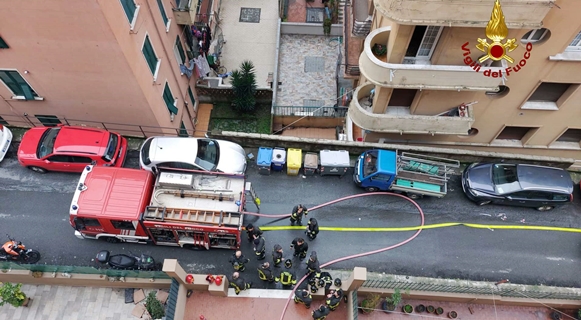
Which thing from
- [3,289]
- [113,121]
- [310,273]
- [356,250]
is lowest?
[3,289]

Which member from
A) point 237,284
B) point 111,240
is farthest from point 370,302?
point 111,240

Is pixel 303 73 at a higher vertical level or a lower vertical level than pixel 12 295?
higher

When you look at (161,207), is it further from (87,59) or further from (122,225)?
(87,59)

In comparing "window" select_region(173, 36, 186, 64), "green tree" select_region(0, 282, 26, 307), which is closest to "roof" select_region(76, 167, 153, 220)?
"green tree" select_region(0, 282, 26, 307)

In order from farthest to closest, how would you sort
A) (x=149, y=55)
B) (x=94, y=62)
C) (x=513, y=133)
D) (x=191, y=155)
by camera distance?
(x=513, y=133) → (x=149, y=55) → (x=191, y=155) → (x=94, y=62)

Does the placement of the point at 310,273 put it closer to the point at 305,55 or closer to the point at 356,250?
the point at 356,250

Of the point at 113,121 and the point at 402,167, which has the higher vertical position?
the point at 113,121

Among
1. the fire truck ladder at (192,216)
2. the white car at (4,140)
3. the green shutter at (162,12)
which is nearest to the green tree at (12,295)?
the fire truck ladder at (192,216)

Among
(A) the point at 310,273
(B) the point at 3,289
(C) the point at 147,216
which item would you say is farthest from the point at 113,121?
(A) the point at 310,273
